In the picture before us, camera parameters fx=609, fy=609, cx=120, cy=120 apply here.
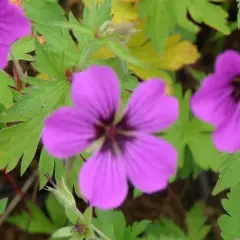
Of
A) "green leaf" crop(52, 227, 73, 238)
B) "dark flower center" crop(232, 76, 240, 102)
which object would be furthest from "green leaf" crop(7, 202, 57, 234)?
"dark flower center" crop(232, 76, 240, 102)

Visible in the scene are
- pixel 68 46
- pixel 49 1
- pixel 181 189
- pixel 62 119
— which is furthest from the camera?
pixel 181 189

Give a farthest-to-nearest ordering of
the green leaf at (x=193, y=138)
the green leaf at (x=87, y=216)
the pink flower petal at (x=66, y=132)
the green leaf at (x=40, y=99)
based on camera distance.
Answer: the green leaf at (x=193, y=138)
the green leaf at (x=40, y=99)
the green leaf at (x=87, y=216)
the pink flower petal at (x=66, y=132)

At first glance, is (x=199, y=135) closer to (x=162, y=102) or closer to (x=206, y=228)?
(x=206, y=228)

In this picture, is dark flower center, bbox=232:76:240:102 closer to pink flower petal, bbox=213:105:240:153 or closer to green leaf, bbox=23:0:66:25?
pink flower petal, bbox=213:105:240:153

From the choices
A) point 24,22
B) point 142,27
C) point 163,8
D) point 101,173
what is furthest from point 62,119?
point 142,27

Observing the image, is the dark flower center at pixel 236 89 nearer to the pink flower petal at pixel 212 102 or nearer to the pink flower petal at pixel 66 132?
the pink flower petal at pixel 212 102

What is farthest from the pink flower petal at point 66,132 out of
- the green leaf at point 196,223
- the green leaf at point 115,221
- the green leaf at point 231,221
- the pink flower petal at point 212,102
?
the green leaf at point 196,223
